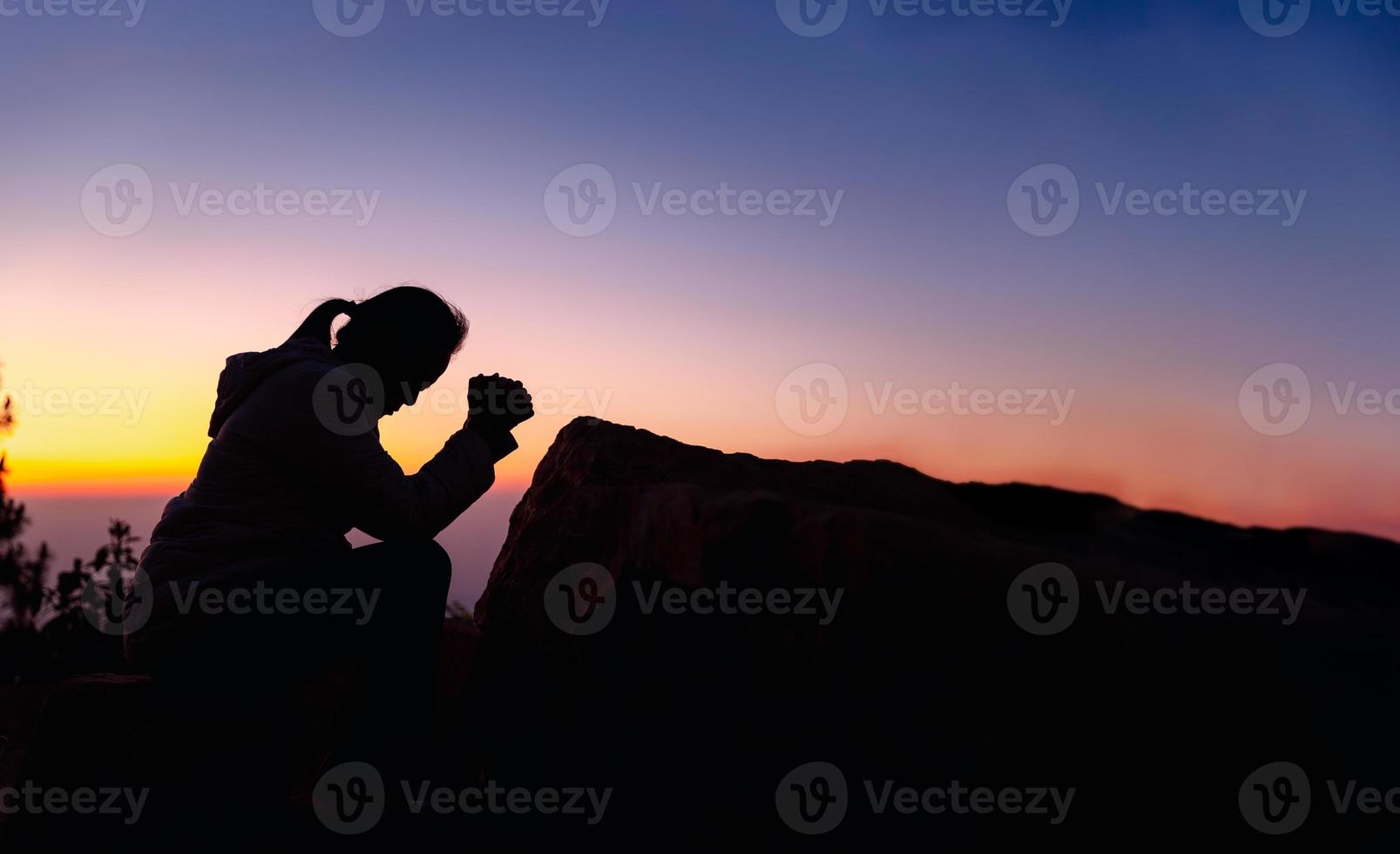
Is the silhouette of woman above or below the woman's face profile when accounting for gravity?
below

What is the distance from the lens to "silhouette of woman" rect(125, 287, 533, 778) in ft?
9.22

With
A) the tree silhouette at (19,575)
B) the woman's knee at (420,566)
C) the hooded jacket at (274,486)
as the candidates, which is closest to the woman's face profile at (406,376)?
the hooded jacket at (274,486)

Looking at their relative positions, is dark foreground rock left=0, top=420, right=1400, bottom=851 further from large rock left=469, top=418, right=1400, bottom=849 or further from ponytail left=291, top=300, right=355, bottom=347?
ponytail left=291, top=300, right=355, bottom=347

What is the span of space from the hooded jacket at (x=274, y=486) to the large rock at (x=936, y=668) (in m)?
0.75

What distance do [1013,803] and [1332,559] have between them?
139 cm

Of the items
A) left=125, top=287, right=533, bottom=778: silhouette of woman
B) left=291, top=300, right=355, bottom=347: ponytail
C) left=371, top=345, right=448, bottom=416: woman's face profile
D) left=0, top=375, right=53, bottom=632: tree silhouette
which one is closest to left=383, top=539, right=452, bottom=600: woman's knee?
left=125, top=287, right=533, bottom=778: silhouette of woman

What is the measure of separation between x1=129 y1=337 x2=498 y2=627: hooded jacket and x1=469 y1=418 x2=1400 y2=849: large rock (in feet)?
2.47

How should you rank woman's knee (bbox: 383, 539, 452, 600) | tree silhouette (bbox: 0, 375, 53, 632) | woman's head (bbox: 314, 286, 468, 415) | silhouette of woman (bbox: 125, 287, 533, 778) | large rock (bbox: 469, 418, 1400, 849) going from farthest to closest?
tree silhouette (bbox: 0, 375, 53, 632) → woman's head (bbox: 314, 286, 468, 415) → woman's knee (bbox: 383, 539, 452, 600) → silhouette of woman (bbox: 125, 287, 533, 778) → large rock (bbox: 469, 418, 1400, 849)

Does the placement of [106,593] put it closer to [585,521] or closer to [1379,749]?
[585,521]

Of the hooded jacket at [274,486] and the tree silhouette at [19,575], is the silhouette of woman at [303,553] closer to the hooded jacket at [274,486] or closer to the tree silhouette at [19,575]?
the hooded jacket at [274,486]

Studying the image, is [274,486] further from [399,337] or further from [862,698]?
[862,698]

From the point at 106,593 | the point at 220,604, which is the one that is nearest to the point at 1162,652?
the point at 220,604

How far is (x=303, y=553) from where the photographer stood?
2920 millimetres

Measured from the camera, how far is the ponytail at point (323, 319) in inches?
123
